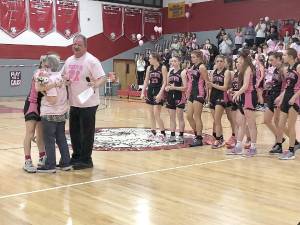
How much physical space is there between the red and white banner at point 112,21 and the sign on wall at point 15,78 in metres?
5.21

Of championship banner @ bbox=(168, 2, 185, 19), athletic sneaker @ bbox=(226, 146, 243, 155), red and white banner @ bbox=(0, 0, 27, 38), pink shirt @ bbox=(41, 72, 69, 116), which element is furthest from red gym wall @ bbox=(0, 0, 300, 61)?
pink shirt @ bbox=(41, 72, 69, 116)

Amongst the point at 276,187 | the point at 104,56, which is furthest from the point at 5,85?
the point at 276,187

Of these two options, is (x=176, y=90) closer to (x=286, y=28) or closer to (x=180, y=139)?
(x=180, y=139)

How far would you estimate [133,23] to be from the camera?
79.8 feet

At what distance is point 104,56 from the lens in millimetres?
23484

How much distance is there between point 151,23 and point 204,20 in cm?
341

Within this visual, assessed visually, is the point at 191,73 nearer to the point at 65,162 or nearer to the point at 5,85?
the point at 65,162

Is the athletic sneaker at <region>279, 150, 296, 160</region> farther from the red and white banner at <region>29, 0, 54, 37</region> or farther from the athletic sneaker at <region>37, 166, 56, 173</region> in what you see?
the red and white banner at <region>29, 0, 54, 37</region>

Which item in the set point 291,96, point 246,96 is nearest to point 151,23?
point 246,96

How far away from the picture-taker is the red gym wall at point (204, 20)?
19939mm

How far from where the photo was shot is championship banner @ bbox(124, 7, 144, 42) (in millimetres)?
24062

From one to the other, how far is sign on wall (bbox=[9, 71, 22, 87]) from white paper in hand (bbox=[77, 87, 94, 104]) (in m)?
15.6

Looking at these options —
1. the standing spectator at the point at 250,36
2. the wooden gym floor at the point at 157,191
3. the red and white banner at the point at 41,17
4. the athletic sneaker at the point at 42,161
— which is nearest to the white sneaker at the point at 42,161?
the athletic sneaker at the point at 42,161

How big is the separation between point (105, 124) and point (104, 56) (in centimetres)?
1317
